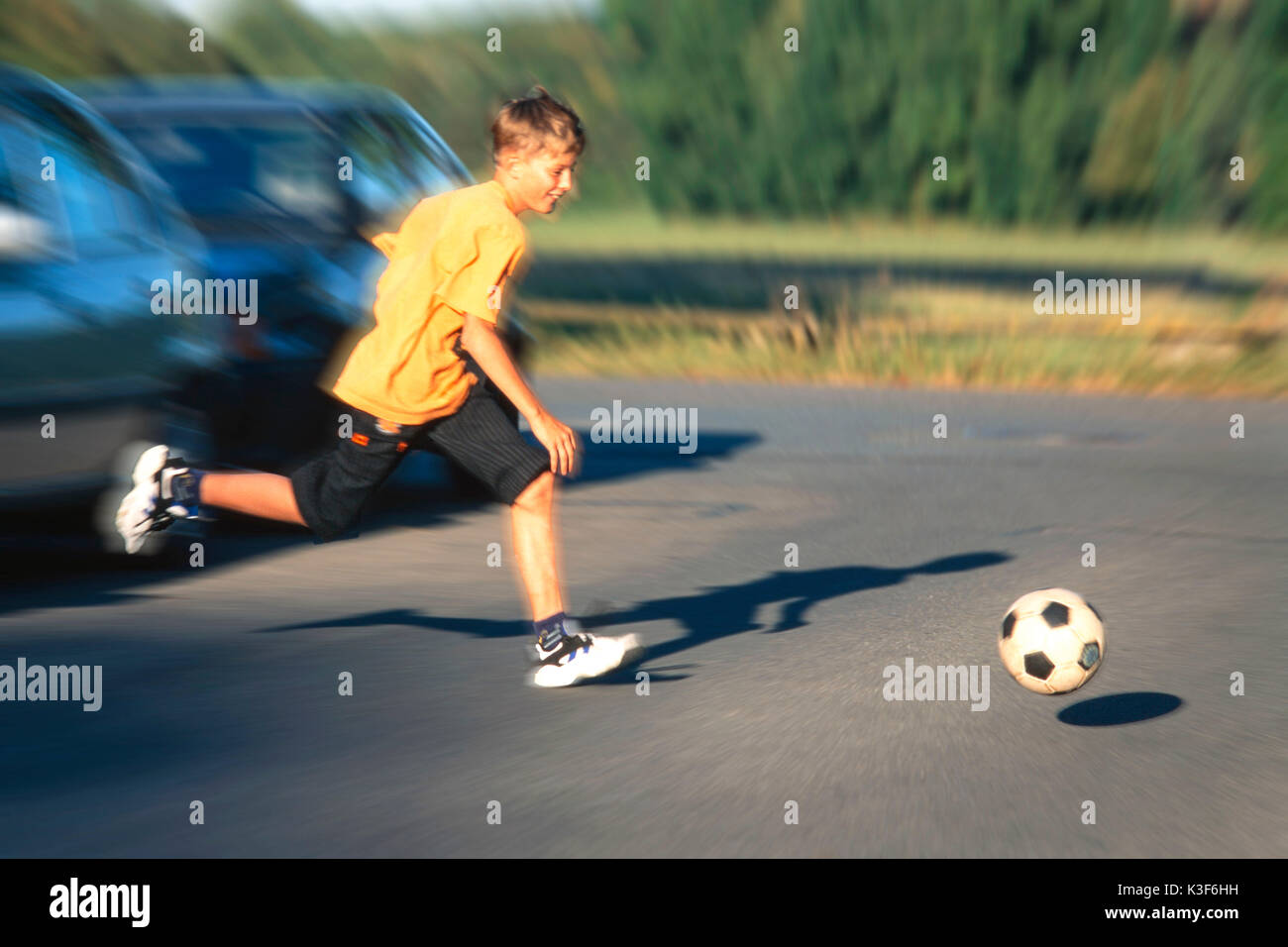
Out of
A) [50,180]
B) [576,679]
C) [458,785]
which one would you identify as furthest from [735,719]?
[50,180]

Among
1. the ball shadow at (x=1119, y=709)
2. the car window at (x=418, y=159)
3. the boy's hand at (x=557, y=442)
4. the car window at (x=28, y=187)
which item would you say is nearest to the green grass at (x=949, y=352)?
the car window at (x=418, y=159)

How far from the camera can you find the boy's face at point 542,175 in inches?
224

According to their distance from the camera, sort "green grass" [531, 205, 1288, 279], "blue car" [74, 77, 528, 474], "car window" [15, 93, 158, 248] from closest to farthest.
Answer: "car window" [15, 93, 158, 248]
"blue car" [74, 77, 528, 474]
"green grass" [531, 205, 1288, 279]

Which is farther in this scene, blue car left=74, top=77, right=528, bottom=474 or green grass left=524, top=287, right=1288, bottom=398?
green grass left=524, top=287, right=1288, bottom=398

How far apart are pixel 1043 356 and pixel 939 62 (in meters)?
31.0

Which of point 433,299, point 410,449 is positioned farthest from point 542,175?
point 410,449

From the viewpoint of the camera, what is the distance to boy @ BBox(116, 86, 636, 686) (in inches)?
222

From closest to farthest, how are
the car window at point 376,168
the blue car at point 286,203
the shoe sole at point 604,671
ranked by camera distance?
the shoe sole at point 604,671 < the blue car at point 286,203 < the car window at point 376,168

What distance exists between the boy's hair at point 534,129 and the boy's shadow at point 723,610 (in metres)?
1.75

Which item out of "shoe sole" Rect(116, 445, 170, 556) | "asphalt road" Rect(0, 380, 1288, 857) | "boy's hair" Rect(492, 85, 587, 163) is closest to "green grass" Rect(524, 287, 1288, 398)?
"asphalt road" Rect(0, 380, 1288, 857)

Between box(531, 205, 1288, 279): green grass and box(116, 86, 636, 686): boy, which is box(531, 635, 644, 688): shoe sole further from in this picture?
box(531, 205, 1288, 279): green grass

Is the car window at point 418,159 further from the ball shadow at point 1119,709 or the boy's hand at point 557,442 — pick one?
the ball shadow at point 1119,709

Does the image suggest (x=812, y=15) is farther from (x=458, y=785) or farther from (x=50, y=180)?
(x=458, y=785)

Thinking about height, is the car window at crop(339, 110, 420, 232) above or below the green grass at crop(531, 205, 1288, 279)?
below
